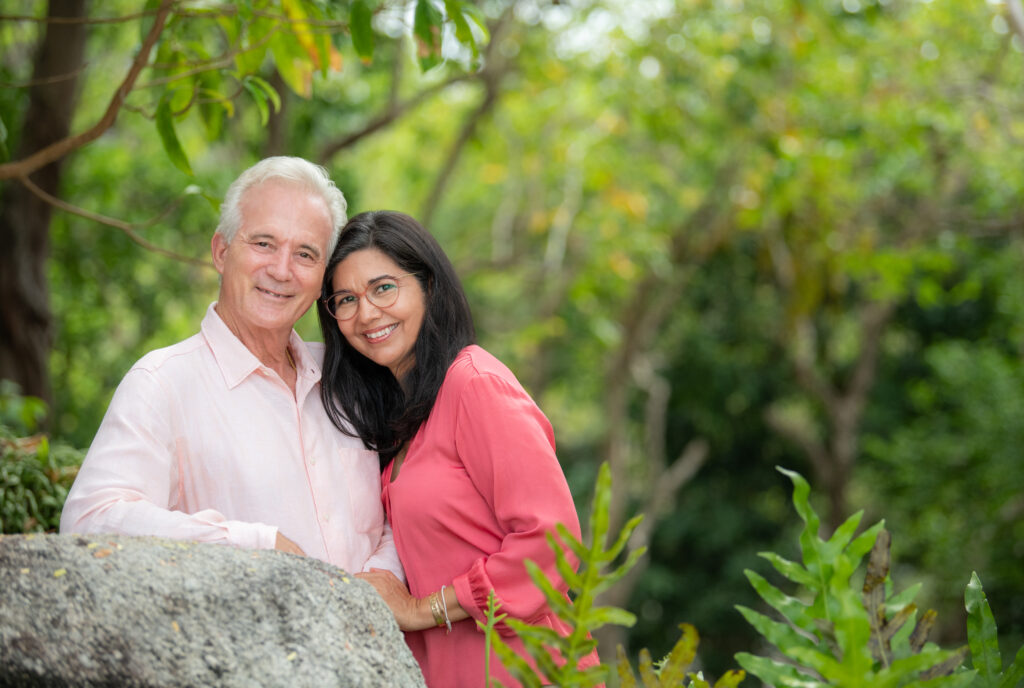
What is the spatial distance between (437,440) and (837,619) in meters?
1.15

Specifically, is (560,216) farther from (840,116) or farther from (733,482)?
(733,482)

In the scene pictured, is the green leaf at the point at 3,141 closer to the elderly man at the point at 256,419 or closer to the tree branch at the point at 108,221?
the tree branch at the point at 108,221

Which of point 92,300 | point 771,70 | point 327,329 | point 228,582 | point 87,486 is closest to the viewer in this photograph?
point 228,582

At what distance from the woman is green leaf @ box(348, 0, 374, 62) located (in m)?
0.48

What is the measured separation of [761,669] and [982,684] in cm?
48

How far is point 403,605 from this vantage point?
86.9 inches

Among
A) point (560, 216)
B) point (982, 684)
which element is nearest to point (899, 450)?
point (560, 216)

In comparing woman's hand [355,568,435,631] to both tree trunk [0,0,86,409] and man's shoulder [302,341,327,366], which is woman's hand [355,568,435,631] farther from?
tree trunk [0,0,86,409]

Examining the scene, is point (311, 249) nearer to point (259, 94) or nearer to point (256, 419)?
point (256, 419)

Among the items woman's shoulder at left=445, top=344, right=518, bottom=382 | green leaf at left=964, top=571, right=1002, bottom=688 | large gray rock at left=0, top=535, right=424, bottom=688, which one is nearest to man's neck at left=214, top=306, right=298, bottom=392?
woman's shoulder at left=445, top=344, right=518, bottom=382

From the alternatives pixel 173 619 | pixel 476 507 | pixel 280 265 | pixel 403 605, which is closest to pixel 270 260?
pixel 280 265

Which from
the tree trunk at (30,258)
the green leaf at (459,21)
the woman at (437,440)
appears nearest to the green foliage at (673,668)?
the woman at (437,440)

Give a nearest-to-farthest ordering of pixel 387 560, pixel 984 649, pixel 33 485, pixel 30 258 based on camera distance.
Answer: pixel 984 649 → pixel 387 560 → pixel 33 485 → pixel 30 258

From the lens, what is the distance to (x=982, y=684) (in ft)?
5.31
